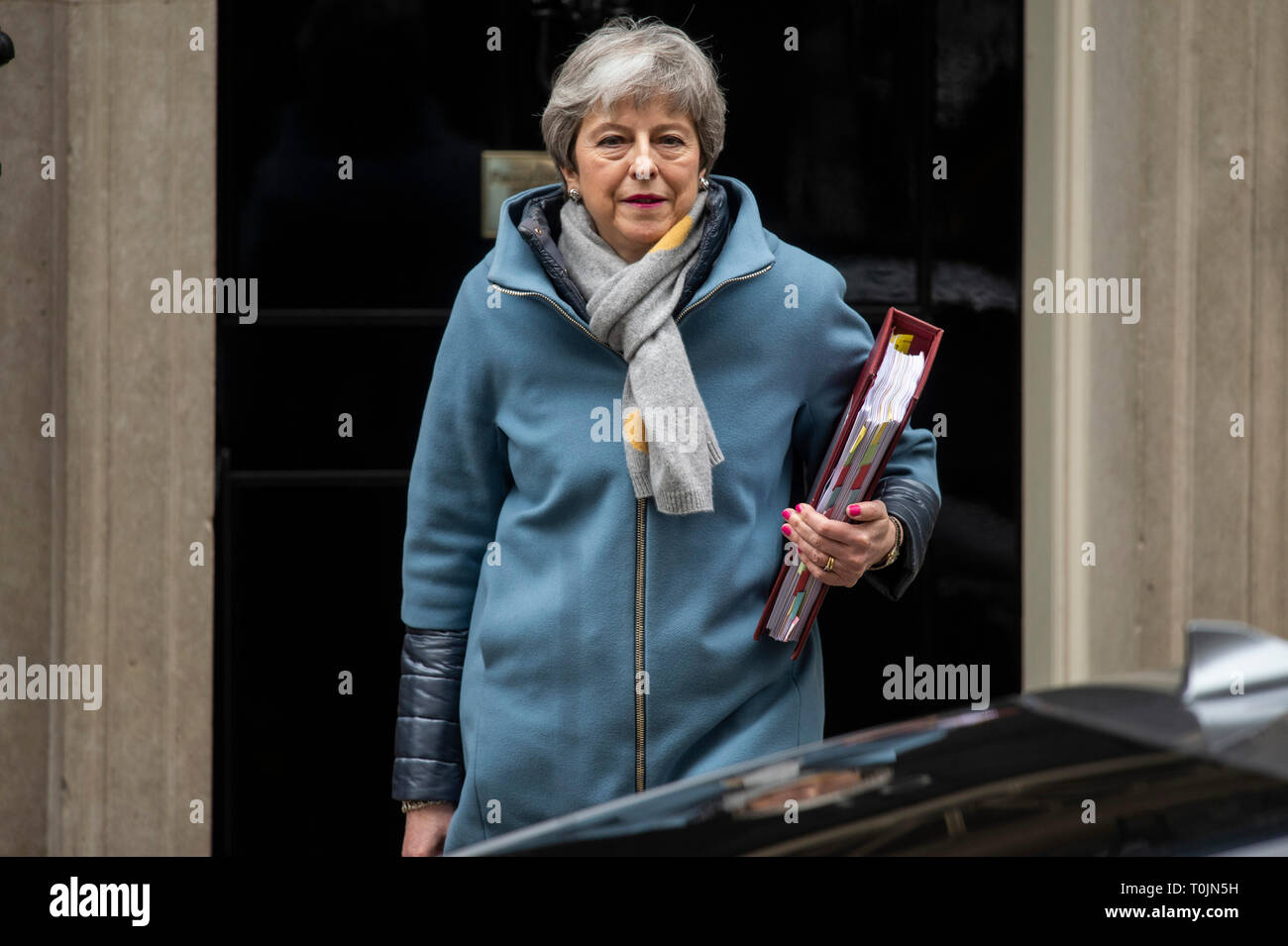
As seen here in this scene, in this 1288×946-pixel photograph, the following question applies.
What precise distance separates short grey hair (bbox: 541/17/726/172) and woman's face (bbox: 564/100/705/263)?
19 mm

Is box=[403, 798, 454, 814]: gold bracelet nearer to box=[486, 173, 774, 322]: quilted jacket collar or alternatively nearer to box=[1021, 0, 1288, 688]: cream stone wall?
box=[486, 173, 774, 322]: quilted jacket collar

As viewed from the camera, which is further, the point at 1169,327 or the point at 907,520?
the point at 1169,327

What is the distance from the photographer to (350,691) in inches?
156

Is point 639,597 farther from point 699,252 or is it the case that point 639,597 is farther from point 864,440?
point 699,252

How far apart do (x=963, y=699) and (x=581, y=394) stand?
225 cm

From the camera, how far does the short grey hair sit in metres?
2.12

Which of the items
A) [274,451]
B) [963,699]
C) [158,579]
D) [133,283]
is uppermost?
[133,283]

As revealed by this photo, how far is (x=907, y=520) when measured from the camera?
217cm

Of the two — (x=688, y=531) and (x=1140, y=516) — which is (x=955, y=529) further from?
(x=688, y=531)

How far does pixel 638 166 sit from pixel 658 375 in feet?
1.05

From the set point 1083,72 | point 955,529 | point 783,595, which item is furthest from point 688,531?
point 1083,72

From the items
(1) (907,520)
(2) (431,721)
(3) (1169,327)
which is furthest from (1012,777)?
(3) (1169,327)

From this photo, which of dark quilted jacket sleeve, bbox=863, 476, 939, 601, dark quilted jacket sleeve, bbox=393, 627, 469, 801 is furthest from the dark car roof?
dark quilted jacket sleeve, bbox=393, 627, 469, 801

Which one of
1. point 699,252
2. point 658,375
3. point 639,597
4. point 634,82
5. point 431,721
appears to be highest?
point 634,82
